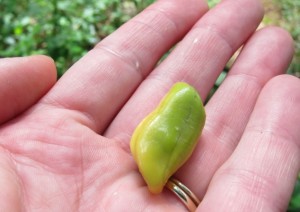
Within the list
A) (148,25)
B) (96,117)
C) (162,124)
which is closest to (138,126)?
(162,124)

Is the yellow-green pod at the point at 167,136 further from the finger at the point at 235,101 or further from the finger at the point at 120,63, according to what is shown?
the finger at the point at 120,63

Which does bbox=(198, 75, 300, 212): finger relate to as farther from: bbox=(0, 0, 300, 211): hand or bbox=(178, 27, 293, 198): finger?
bbox=(178, 27, 293, 198): finger

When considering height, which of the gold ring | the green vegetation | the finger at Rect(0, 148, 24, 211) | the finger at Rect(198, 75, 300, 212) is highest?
the finger at Rect(198, 75, 300, 212)

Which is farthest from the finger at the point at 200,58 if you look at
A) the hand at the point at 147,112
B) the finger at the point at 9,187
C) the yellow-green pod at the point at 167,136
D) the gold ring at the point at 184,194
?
the finger at the point at 9,187

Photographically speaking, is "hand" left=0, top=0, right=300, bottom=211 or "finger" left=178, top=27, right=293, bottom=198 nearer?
"hand" left=0, top=0, right=300, bottom=211

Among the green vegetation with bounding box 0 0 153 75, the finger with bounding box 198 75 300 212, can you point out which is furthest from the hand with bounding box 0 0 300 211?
the green vegetation with bounding box 0 0 153 75
